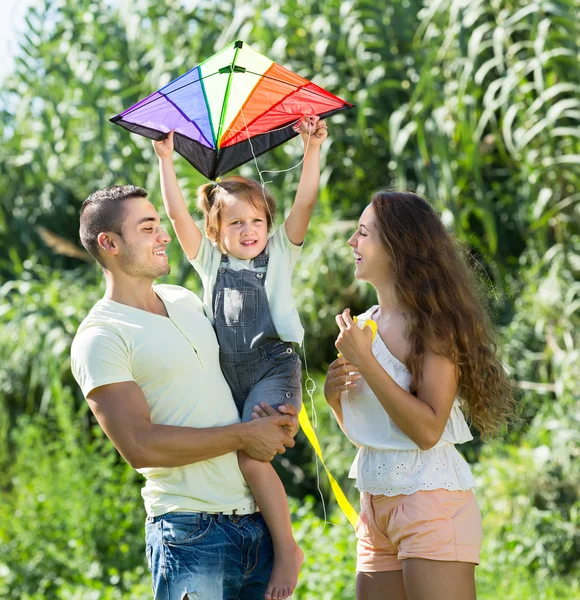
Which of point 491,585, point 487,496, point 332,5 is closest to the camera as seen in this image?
point 491,585

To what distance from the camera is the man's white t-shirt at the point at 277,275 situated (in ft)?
8.45

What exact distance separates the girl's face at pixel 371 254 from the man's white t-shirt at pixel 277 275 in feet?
0.80

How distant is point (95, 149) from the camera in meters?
6.31

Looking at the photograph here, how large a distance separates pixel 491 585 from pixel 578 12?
3.16 m

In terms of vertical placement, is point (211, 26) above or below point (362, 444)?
above

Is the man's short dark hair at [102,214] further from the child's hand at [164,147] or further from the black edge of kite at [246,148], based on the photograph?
the black edge of kite at [246,148]

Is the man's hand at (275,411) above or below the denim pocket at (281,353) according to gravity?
below

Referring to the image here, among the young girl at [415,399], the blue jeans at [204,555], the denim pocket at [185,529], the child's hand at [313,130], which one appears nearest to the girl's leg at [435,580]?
A: the young girl at [415,399]

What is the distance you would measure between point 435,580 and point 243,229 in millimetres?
1066

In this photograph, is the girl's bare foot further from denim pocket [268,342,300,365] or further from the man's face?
the man's face

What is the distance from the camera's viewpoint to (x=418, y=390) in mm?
2326

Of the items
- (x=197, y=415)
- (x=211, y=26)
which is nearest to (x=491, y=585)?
(x=197, y=415)

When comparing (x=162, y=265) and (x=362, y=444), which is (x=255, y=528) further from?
(x=162, y=265)

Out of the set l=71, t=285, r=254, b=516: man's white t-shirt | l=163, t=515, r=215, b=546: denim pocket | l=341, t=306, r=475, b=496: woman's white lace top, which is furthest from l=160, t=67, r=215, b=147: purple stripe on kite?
l=163, t=515, r=215, b=546: denim pocket
